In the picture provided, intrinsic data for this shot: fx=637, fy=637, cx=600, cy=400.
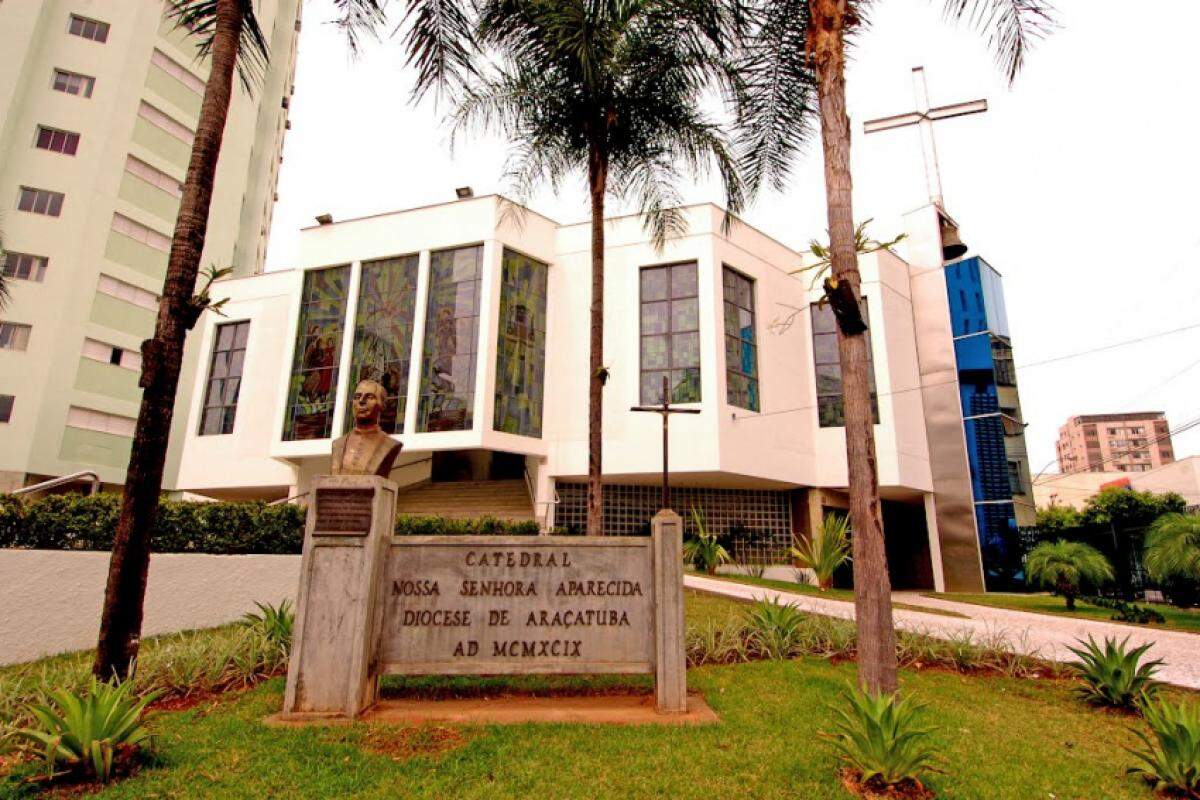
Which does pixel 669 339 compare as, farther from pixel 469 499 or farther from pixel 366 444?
pixel 366 444

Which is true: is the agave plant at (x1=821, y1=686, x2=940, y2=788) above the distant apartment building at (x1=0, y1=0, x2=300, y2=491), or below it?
below

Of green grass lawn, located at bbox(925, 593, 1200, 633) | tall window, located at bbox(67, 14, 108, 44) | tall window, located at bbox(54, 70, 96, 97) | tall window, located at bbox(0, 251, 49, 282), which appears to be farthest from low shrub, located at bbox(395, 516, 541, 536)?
tall window, located at bbox(67, 14, 108, 44)

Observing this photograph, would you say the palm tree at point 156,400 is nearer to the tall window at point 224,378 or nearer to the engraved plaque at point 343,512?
the engraved plaque at point 343,512

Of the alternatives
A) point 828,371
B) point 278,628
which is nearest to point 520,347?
point 828,371

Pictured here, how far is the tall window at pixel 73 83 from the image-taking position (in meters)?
28.1

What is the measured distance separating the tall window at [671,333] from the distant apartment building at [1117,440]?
11944cm

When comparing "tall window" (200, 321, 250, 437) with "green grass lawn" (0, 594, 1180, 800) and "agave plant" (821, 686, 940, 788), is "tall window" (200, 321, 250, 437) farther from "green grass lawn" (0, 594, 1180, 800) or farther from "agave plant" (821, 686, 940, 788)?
"agave plant" (821, 686, 940, 788)

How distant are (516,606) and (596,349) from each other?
230 inches

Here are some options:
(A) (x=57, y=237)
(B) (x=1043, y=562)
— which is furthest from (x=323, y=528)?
(A) (x=57, y=237)

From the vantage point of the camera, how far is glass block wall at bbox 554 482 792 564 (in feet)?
69.6

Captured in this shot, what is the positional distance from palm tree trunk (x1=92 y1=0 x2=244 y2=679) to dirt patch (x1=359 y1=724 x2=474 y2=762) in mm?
2229

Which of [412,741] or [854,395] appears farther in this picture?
[854,395]

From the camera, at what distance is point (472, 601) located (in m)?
5.57

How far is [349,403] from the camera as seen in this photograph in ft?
66.4
